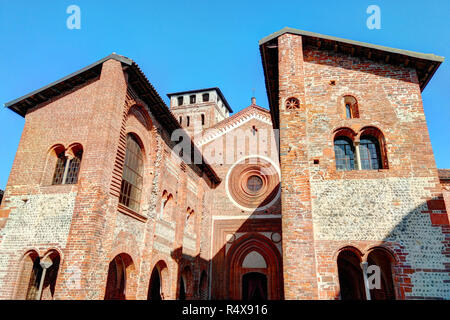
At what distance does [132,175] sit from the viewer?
11.8 m

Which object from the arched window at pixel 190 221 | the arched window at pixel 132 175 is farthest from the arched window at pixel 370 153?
the arched window at pixel 190 221

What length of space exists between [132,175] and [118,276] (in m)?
3.59

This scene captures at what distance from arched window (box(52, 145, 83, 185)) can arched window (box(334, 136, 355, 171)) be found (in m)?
7.90

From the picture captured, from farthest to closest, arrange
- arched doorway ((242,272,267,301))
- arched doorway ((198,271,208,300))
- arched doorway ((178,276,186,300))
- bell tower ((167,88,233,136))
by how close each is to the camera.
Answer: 1. bell tower ((167,88,233,136))
2. arched doorway ((242,272,267,301))
3. arched doorway ((198,271,208,300))
4. arched doorway ((178,276,186,300))

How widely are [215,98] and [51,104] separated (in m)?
21.1

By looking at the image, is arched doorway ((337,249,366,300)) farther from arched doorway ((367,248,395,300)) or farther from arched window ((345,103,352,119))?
arched window ((345,103,352,119))

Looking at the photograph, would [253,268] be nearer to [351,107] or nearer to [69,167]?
[351,107]

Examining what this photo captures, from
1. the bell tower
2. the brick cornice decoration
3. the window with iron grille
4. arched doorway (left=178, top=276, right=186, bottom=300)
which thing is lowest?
arched doorway (left=178, top=276, right=186, bottom=300)

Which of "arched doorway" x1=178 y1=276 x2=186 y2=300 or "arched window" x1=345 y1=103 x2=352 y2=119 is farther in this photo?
"arched doorway" x1=178 y1=276 x2=186 y2=300

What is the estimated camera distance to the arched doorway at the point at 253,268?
59.6ft

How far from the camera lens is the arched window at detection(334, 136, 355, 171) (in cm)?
901

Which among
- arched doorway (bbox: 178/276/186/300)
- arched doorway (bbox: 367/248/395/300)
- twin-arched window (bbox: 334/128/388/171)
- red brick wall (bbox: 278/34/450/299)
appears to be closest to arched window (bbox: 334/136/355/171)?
twin-arched window (bbox: 334/128/388/171)
